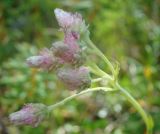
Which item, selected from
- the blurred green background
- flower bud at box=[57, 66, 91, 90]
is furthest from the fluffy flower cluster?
the blurred green background

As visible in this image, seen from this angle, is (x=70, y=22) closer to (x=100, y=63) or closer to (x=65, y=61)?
(x=65, y=61)

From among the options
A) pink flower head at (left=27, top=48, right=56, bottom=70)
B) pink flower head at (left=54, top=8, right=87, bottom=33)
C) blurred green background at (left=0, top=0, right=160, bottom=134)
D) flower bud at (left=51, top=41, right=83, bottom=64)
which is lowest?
blurred green background at (left=0, top=0, right=160, bottom=134)

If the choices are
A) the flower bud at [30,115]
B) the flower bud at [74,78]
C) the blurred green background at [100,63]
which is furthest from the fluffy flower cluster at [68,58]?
the blurred green background at [100,63]

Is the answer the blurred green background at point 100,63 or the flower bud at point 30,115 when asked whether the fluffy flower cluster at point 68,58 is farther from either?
the blurred green background at point 100,63

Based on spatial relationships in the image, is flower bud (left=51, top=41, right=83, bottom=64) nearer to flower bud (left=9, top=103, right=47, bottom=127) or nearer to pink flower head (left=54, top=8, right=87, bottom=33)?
pink flower head (left=54, top=8, right=87, bottom=33)

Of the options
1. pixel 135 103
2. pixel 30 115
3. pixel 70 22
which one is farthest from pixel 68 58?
pixel 135 103
